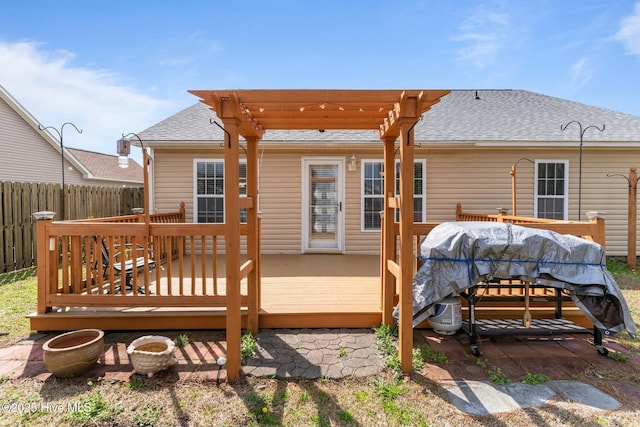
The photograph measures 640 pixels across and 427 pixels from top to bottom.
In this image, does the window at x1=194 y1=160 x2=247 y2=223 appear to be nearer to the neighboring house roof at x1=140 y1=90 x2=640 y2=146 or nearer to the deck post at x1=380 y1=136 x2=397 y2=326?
the neighboring house roof at x1=140 y1=90 x2=640 y2=146

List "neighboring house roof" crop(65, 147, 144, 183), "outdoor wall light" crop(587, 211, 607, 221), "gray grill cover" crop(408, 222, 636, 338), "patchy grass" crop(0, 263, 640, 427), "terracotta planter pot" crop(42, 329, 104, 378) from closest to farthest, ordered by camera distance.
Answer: "patchy grass" crop(0, 263, 640, 427)
"terracotta planter pot" crop(42, 329, 104, 378)
"gray grill cover" crop(408, 222, 636, 338)
"outdoor wall light" crop(587, 211, 607, 221)
"neighboring house roof" crop(65, 147, 144, 183)

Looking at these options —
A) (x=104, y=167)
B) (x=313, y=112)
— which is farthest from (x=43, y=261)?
(x=104, y=167)

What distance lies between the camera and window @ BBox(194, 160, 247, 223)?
7.10m

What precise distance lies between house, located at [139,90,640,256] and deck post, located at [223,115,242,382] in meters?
4.40

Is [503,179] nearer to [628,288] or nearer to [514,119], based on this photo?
[514,119]

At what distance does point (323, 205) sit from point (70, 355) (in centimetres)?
537

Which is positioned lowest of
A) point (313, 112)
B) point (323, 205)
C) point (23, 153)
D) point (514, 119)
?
point (323, 205)

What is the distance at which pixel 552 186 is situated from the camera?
7207 mm

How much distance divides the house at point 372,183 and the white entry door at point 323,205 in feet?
0.08

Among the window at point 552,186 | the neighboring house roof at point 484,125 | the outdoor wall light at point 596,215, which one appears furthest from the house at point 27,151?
the window at point 552,186

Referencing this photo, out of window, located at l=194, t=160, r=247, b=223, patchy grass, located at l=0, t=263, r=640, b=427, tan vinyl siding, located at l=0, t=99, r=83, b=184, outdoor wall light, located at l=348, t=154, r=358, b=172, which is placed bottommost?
patchy grass, located at l=0, t=263, r=640, b=427

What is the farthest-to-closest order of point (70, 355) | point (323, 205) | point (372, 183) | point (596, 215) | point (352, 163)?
point (323, 205), point (372, 183), point (352, 163), point (596, 215), point (70, 355)

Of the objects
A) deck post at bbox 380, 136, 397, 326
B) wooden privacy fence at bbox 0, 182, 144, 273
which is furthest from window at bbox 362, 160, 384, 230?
wooden privacy fence at bbox 0, 182, 144, 273

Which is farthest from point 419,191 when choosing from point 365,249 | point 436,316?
point 436,316
